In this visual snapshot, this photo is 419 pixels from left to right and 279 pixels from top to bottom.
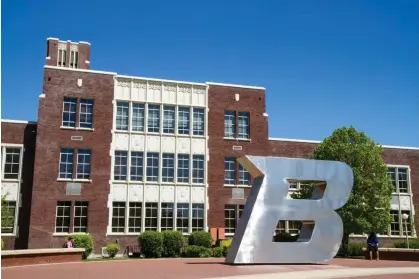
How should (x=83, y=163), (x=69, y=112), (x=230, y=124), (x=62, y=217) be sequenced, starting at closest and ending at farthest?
(x=62, y=217) < (x=83, y=163) < (x=69, y=112) < (x=230, y=124)

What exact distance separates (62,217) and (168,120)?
418 inches

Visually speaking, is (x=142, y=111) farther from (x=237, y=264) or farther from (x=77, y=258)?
(x=237, y=264)

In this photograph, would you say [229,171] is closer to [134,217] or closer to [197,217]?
[197,217]

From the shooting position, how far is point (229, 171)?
37.4 meters

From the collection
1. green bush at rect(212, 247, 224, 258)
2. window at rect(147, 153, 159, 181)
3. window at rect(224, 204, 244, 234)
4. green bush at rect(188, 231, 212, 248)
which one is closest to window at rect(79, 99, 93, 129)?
window at rect(147, 153, 159, 181)

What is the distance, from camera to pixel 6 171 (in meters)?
33.9

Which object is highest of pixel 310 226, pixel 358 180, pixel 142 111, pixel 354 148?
pixel 142 111

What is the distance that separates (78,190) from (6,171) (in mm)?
5480

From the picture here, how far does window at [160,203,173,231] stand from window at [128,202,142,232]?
5.59 feet

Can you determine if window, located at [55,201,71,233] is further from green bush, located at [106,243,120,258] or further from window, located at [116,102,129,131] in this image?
window, located at [116,102,129,131]

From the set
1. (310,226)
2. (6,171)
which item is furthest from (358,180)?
(6,171)

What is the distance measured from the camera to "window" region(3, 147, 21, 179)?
1330 inches

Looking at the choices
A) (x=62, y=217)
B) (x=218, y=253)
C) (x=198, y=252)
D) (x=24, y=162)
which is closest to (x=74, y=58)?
Answer: (x=24, y=162)

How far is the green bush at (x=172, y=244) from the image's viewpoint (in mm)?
30438
